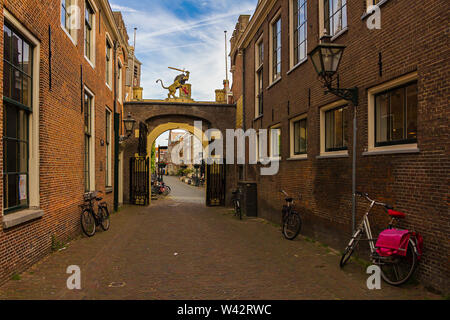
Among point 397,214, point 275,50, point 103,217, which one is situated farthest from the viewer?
point 275,50

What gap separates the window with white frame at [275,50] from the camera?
11.8 metres

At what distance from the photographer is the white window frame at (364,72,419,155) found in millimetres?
5305

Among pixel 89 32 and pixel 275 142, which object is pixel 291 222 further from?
pixel 89 32

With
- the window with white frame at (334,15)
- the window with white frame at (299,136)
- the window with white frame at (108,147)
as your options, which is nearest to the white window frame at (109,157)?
the window with white frame at (108,147)

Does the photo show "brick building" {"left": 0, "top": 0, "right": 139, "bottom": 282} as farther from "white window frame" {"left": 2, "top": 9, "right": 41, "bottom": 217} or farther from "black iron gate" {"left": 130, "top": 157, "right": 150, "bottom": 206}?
"black iron gate" {"left": 130, "top": 157, "right": 150, "bottom": 206}

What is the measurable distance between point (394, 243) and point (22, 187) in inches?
227

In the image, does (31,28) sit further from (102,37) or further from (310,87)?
(102,37)

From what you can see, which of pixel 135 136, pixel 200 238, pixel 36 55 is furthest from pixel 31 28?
pixel 135 136

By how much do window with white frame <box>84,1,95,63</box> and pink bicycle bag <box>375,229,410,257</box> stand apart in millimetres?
9278

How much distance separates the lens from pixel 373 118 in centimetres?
629

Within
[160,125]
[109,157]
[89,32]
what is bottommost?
[109,157]

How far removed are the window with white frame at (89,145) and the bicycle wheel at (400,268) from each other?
8.27 m

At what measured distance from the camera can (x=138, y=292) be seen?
473 cm

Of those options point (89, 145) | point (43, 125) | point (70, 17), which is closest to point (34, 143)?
point (43, 125)
